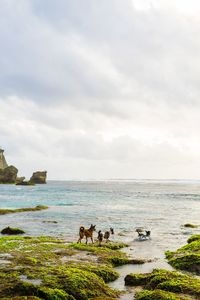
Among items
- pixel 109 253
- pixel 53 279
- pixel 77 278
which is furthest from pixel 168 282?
pixel 109 253

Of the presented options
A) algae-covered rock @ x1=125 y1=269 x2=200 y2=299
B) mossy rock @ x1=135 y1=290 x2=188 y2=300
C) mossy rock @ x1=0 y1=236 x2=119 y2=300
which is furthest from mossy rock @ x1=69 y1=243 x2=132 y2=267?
mossy rock @ x1=135 y1=290 x2=188 y2=300

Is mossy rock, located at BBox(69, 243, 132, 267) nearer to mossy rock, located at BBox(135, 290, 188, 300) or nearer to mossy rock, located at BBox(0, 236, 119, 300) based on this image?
mossy rock, located at BBox(0, 236, 119, 300)

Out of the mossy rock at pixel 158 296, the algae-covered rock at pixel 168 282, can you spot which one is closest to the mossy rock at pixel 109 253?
the algae-covered rock at pixel 168 282

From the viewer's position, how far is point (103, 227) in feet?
136

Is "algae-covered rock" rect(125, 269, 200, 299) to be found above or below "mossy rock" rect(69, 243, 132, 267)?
above

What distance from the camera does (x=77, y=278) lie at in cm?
1425

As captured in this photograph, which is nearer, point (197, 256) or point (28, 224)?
point (197, 256)

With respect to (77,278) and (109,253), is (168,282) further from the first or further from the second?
(109,253)

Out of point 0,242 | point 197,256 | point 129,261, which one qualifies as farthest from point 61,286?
point 0,242

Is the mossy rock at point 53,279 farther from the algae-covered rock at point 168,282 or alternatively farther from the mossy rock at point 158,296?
the algae-covered rock at point 168,282

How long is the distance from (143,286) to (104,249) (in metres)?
9.27

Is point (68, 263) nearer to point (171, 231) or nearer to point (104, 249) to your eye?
point (104, 249)

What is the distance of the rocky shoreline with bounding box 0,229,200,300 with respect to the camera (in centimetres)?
A: 1274

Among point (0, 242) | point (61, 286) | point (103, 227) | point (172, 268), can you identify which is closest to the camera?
point (61, 286)
